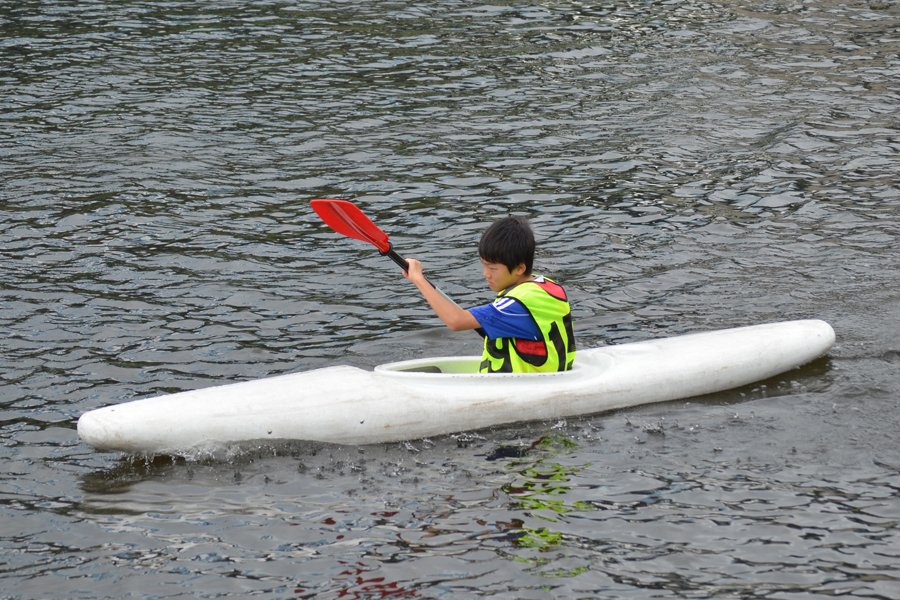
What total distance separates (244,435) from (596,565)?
198 cm

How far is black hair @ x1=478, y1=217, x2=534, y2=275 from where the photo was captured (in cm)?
518

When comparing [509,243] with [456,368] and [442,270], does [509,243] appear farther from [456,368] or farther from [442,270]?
[442,270]

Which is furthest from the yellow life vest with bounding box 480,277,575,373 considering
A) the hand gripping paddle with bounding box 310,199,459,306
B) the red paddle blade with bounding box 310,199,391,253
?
the red paddle blade with bounding box 310,199,391,253

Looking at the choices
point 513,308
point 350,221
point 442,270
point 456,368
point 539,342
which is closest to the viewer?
point 513,308

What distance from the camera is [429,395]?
533 cm

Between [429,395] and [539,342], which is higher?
[539,342]

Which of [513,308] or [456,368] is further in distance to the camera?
[456,368]

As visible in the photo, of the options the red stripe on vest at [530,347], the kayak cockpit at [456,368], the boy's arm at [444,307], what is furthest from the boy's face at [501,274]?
the kayak cockpit at [456,368]

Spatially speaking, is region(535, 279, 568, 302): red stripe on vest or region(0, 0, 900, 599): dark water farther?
region(535, 279, 568, 302): red stripe on vest

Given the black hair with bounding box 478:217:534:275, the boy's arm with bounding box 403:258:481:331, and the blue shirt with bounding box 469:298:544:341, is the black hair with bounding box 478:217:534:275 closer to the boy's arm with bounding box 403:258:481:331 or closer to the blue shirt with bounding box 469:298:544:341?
the blue shirt with bounding box 469:298:544:341

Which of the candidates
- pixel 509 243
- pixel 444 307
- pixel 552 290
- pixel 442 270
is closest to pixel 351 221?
pixel 444 307

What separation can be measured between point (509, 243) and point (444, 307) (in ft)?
1.59

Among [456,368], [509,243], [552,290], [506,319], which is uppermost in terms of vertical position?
[509,243]

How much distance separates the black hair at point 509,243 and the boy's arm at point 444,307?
313 millimetres
